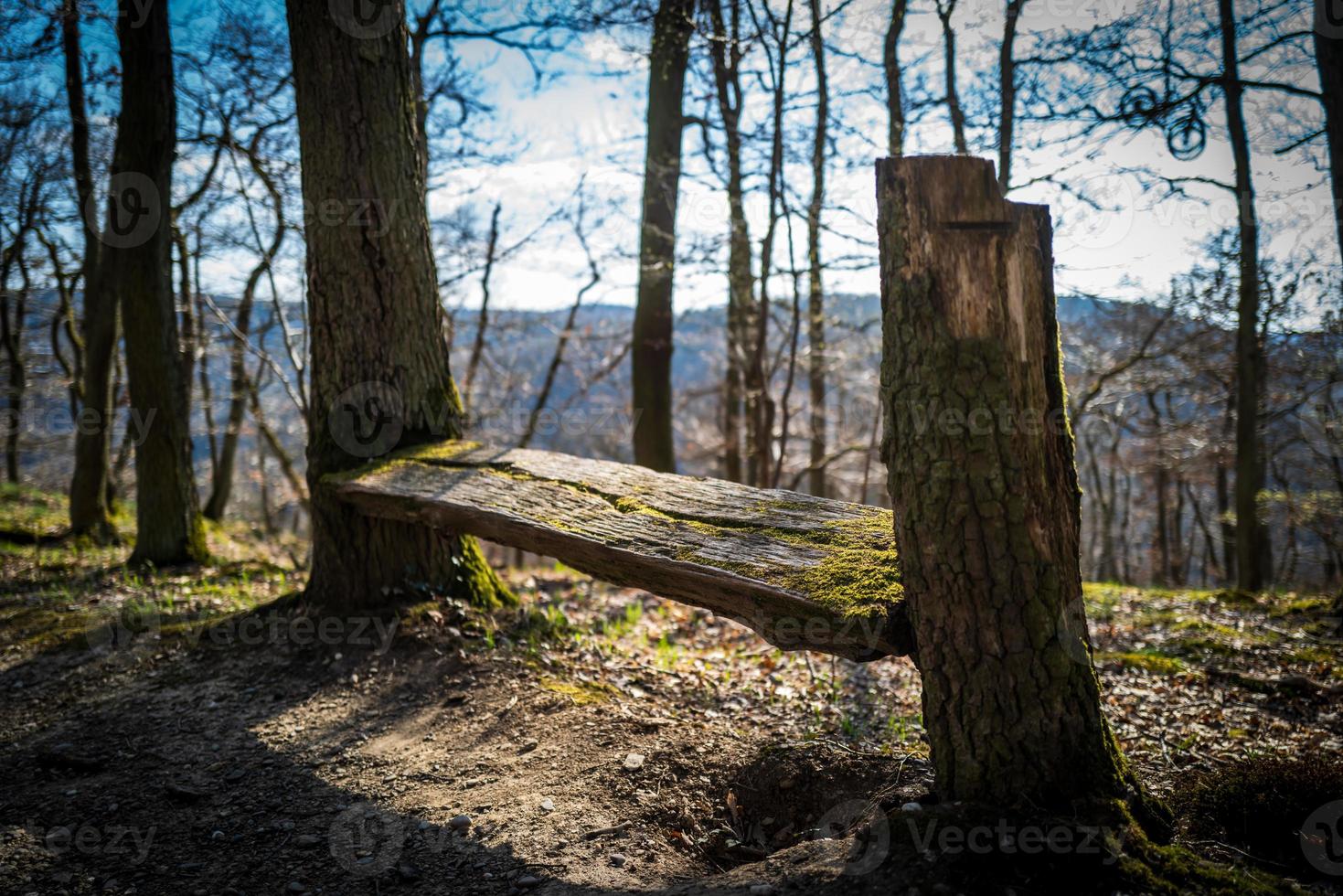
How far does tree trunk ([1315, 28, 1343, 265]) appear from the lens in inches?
226

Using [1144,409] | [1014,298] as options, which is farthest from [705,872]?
[1144,409]

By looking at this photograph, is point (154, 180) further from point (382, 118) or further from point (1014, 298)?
point (1014, 298)

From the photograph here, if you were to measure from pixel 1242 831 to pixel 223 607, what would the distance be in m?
5.83

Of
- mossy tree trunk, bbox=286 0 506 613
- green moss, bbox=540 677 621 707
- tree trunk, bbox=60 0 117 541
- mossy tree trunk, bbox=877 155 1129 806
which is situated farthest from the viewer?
tree trunk, bbox=60 0 117 541

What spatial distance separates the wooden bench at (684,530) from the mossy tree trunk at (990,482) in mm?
275

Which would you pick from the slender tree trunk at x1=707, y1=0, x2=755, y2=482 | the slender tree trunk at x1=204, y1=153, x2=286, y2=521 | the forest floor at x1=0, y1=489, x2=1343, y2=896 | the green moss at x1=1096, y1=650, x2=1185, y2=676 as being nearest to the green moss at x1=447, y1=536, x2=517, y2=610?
the forest floor at x1=0, y1=489, x2=1343, y2=896

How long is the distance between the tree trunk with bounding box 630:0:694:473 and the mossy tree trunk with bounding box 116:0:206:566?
454cm

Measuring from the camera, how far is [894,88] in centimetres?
739

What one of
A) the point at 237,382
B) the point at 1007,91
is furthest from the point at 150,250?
the point at 1007,91

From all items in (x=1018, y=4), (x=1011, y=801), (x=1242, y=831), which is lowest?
(x=1242, y=831)

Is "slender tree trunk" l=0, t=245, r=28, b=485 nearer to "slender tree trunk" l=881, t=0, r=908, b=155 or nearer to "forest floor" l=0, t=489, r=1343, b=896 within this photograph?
"forest floor" l=0, t=489, r=1343, b=896

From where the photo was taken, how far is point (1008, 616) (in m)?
1.97

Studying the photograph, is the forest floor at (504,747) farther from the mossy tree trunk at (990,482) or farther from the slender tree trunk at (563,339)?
the slender tree trunk at (563,339)

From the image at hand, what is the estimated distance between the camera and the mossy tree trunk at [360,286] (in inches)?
164
